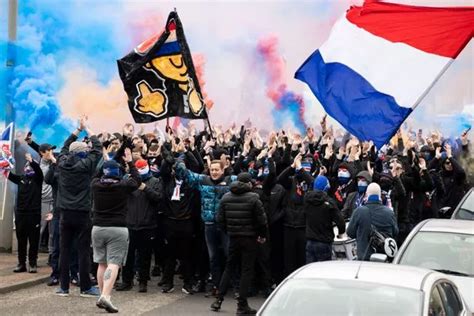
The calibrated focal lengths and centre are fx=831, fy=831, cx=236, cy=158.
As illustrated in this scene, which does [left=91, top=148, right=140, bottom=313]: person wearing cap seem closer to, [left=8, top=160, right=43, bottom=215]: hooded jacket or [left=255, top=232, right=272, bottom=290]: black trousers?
[left=255, top=232, right=272, bottom=290]: black trousers

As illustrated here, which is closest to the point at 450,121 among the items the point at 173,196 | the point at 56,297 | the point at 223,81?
the point at 223,81

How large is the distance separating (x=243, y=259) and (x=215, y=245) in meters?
1.12

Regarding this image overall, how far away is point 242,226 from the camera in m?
9.89

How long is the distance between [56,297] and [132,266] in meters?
1.26

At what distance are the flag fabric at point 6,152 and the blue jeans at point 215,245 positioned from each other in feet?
11.1

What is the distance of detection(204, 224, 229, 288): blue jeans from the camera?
1096 centimetres

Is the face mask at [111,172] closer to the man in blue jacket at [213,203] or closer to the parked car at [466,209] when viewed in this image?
the man in blue jacket at [213,203]

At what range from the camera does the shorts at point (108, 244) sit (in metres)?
9.63

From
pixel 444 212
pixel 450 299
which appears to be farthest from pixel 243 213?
pixel 444 212

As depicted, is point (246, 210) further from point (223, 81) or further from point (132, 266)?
point (223, 81)

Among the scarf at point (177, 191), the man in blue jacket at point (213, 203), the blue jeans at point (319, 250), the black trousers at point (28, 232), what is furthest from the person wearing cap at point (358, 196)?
the black trousers at point (28, 232)

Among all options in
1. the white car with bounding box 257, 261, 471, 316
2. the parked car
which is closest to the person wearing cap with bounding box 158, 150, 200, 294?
the parked car

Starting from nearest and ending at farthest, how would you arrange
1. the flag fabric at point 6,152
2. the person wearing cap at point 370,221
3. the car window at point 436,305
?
the car window at point 436,305, the person wearing cap at point 370,221, the flag fabric at point 6,152

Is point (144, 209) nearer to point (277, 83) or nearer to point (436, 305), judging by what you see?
point (436, 305)
